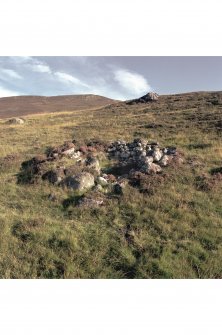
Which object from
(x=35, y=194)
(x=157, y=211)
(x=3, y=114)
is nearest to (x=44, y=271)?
(x=157, y=211)

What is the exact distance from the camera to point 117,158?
16.6 m

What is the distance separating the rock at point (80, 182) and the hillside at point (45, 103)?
198 ft

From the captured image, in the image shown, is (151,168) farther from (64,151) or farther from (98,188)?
(64,151)

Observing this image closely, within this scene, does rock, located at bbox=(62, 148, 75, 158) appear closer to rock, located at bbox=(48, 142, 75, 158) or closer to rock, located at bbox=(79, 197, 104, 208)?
rock, located at bbox=(48, 142, 75, 158)

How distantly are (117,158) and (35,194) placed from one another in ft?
20.1

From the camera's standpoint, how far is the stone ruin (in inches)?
460

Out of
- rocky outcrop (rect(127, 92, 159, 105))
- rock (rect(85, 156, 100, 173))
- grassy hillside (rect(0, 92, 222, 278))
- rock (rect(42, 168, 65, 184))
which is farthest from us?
rocky outcrop (rect(127, 92, 159, 105))

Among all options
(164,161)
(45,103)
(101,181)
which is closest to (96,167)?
(101,181)

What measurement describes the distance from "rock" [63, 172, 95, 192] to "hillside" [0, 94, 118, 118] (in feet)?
198

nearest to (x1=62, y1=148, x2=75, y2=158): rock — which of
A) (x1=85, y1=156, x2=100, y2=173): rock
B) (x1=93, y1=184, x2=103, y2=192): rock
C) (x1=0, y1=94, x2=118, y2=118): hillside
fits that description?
(x1=85, y1=156, x2=100, y2=173): rock

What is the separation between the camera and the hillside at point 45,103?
236 ft

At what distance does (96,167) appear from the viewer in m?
14.3

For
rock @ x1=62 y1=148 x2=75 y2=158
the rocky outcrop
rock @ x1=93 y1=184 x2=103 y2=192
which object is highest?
the rocky outcrop

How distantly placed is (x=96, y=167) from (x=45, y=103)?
69.8m
